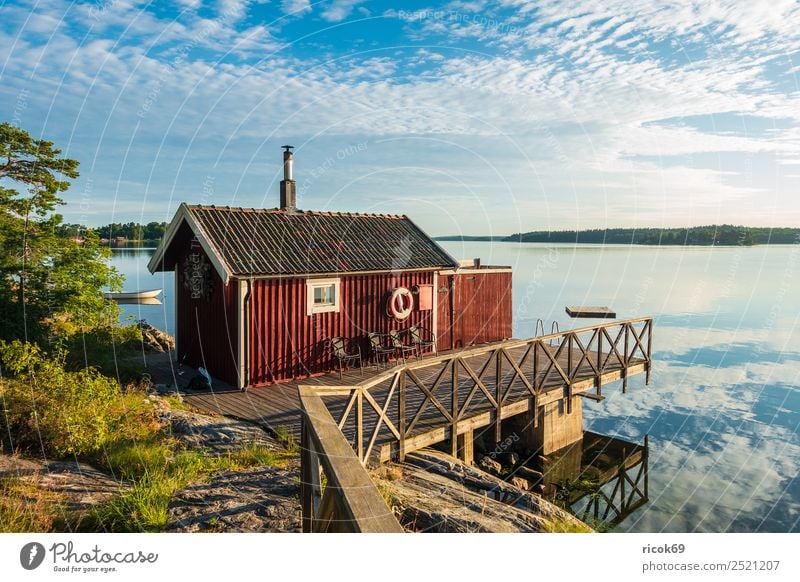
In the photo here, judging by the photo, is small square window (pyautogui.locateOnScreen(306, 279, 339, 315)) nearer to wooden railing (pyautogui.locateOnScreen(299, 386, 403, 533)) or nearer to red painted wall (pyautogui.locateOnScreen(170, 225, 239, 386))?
red painted wall (pyautogui.locateOnScreen(170, 225, 239, 386))

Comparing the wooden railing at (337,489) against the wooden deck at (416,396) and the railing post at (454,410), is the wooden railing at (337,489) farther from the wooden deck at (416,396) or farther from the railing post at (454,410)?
the railing post at (454,410)

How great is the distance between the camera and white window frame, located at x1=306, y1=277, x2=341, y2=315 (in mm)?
12594

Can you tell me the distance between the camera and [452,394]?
9.44m

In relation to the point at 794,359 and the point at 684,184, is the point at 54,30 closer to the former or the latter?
the point at 684,184

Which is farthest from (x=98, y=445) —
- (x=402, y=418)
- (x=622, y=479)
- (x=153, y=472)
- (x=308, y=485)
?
(x=622, y=479)

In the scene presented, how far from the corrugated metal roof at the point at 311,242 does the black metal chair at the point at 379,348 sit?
1.80 meters

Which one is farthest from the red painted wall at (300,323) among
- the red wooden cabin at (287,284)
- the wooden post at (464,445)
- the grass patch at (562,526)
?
the grass patch at (562,526)

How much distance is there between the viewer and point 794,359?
24.8 m

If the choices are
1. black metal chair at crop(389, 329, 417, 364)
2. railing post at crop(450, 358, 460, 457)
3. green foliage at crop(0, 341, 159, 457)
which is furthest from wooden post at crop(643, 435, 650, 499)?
green foliage at crop(0, 341, 159, 457)

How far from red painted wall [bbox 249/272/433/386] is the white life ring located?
200 millimetres

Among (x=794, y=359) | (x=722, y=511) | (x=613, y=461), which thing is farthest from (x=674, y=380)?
(x=722, y=511)

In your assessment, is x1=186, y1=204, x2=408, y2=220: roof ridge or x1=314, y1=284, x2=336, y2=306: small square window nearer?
x1=186, y1=204, x2=408, y2=220: roof ridge

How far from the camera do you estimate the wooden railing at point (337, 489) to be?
8.50ft

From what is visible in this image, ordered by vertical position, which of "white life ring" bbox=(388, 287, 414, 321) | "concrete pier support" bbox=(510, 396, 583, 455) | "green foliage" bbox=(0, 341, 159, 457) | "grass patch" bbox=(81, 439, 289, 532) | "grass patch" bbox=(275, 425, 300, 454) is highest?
"white life ring" bbox=(388, 287, 414, 321)
